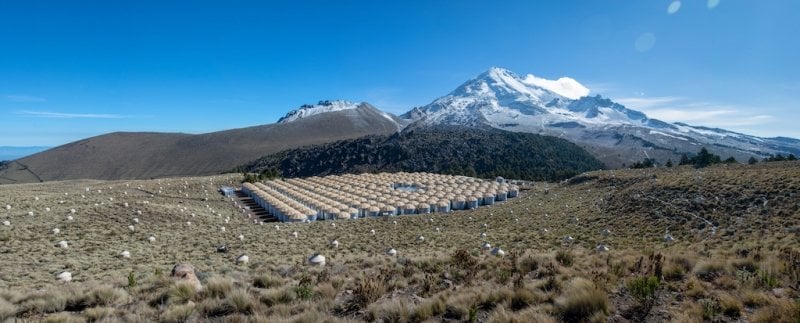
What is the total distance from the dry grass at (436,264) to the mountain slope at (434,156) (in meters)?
95.6

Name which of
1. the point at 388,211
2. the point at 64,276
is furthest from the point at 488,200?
the point at 64,276

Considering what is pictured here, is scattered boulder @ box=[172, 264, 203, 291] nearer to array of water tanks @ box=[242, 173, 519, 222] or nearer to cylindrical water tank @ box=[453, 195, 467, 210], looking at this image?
array of water tanks @ box=[242, 173, 519, 222]

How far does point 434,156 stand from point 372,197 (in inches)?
3555

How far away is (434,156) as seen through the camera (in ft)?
445

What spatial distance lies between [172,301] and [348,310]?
11.5 feet

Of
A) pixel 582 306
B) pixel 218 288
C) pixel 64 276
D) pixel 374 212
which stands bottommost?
pixel 374 212

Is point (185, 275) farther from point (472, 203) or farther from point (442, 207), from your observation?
point (472, 203)

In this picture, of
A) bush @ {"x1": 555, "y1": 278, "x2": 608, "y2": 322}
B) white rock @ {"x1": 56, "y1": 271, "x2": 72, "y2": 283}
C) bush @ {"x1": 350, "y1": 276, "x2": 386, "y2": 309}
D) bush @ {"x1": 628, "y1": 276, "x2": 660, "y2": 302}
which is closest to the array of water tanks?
white rock @ {"x1": 56, "y1": 271, "x2": 72, "y2": 283}

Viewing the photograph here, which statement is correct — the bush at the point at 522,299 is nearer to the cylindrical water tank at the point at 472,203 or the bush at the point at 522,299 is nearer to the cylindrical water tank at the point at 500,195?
the cylindrical water tank at the point at 472,203

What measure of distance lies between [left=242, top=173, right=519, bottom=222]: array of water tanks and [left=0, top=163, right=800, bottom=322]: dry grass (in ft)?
24.3

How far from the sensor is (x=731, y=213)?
2202cm

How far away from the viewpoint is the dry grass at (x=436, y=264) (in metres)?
6.64

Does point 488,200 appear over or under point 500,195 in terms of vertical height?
under

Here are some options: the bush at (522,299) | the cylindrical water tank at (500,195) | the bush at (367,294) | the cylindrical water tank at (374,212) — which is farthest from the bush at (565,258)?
the cylindrical water tank at (500,195)
